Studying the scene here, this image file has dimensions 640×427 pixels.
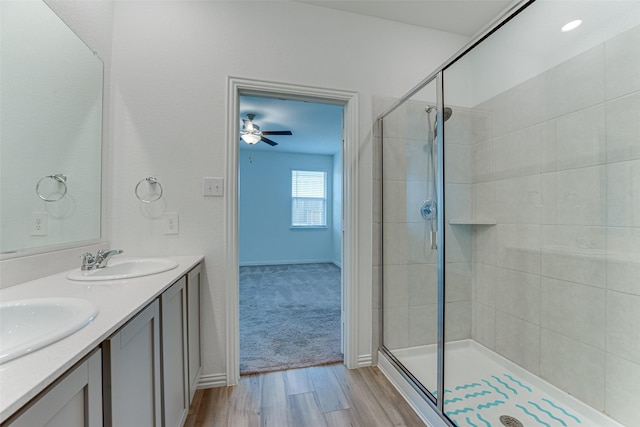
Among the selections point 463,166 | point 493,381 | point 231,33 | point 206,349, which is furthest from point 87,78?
point 493,381

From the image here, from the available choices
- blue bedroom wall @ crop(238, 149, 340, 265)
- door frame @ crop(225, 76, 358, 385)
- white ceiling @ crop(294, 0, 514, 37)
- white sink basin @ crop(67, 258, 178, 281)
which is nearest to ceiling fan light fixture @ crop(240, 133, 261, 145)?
blue bedroom wall @ crop(238, 149, 340, 265)

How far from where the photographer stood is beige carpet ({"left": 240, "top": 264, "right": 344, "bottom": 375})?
7.08ft

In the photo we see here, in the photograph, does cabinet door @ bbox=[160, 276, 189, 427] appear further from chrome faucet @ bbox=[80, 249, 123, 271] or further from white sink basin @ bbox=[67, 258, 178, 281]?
chrome faucet @ bbox=[80, 249, 123, 271]

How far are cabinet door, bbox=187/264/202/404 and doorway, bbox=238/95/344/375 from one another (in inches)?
16.0

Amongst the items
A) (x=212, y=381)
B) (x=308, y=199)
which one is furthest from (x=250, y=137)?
(x=212, y=381)

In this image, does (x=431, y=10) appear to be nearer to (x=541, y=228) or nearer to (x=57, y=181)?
(x=541, y=228)

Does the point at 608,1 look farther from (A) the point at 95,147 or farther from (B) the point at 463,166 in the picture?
(A) the point at 95,147

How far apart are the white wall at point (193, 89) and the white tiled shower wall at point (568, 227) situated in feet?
3.36

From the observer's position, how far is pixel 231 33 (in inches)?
73.9

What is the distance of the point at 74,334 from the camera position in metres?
0.65

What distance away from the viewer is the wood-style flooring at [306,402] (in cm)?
151

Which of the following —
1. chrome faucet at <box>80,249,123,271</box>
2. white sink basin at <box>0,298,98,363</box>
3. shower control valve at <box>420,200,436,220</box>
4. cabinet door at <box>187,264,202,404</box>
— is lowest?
A: cabinet door at <box>187,264,202,404</box>

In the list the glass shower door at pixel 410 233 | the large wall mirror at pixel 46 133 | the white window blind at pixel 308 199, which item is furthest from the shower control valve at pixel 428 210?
the white window blind at pixel 308 199

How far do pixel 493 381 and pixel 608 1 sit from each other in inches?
86.4
